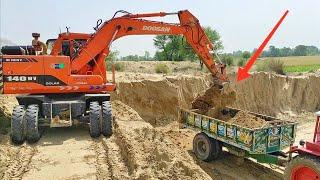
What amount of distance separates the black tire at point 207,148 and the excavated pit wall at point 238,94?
527 centimetres

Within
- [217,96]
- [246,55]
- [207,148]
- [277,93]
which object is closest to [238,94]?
[277,93]

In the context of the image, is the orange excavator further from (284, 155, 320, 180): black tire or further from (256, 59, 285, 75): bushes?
(256, 59, 285, 75): bushes

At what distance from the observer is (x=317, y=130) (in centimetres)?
923

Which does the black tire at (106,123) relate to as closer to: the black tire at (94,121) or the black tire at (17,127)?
the black tire at (94,121)

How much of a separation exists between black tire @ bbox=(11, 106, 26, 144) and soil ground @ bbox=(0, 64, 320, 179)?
A: 0.28 metres

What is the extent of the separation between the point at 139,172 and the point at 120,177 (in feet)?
1.40

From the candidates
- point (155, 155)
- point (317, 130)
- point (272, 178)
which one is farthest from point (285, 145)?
point (155, 155)

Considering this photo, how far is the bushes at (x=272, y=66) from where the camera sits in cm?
3506

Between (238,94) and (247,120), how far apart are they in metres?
10.6

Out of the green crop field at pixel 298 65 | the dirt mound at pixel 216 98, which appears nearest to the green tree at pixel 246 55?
the green crop field at pixel 298 65

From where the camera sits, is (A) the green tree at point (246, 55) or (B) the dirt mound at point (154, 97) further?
(A) the green tree at point (246, 55)

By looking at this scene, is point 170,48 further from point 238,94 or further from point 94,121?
point 94,121

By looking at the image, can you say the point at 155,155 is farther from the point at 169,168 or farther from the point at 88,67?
the point at 88,67

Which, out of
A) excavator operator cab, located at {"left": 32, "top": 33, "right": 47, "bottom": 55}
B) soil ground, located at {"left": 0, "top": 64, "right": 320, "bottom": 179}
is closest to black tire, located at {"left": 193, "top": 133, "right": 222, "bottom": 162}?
soil ground, located at {"left": 0, "top": 64, "right": 320, "bottom": 179}
